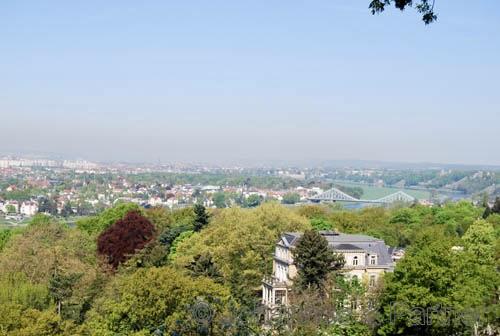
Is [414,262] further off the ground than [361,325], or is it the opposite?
[414,262]

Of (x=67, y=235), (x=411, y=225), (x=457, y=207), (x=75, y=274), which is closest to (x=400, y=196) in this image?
(x=457, y=207)

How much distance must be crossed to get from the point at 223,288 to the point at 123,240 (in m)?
20.4

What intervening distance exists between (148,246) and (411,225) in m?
24.3

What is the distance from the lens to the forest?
19.4 metres

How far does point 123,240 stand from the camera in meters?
41.4

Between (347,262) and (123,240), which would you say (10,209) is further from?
(347,262)

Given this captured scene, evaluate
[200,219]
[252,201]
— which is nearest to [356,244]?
[200,219]

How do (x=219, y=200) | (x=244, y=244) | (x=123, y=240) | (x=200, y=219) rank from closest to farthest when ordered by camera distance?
1. (x=244, y=244)
2. (x=123, y=240)
3. (x=200, y=219)
4. (x=219, y=200)

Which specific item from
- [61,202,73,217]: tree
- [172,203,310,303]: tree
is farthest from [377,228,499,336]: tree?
[61,202,73,217]: tree

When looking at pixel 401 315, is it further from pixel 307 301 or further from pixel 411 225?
pixel 411 225

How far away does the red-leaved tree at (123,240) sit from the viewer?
4050 cm

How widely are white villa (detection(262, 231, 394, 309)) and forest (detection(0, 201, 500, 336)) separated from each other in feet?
3.92

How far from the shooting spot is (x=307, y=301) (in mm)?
21453

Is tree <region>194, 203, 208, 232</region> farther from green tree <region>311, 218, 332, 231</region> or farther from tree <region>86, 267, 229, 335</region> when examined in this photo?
tree <region>86, 267, 229, 335</region>
